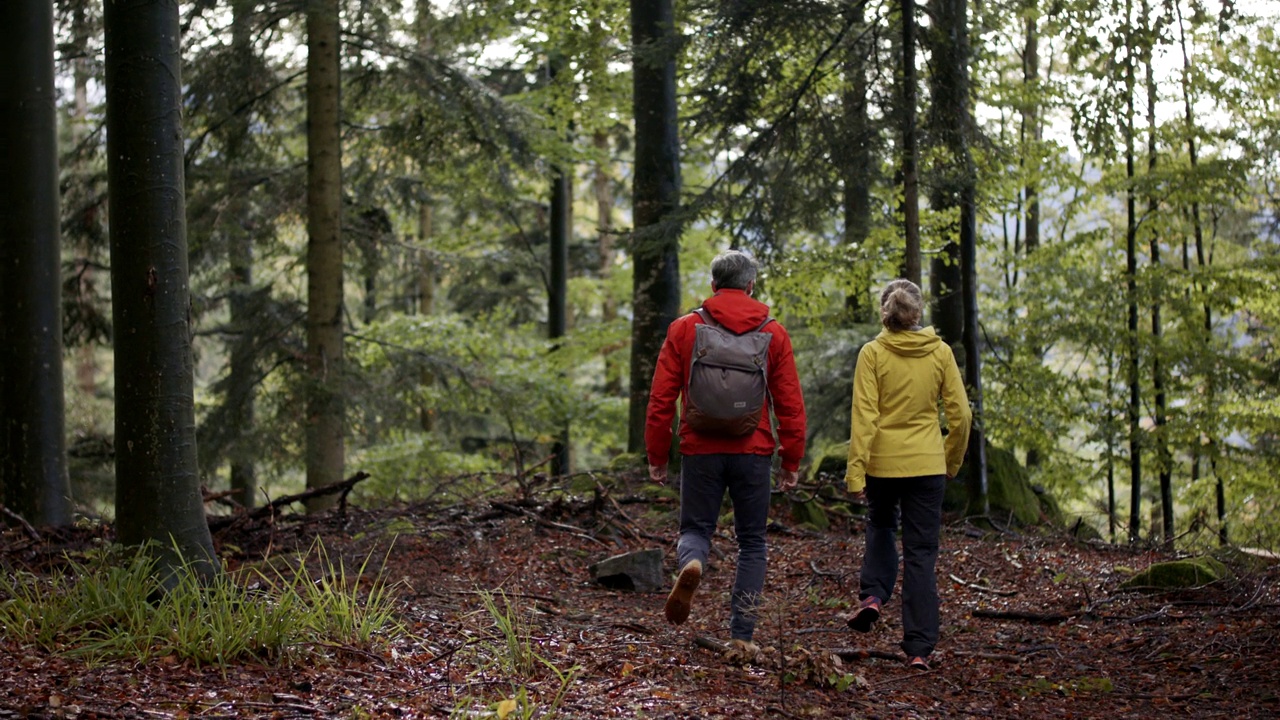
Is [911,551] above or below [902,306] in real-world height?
below

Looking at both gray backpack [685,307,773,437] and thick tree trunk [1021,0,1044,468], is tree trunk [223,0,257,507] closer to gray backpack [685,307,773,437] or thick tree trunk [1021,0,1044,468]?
gray backpack [685,307,773,437]

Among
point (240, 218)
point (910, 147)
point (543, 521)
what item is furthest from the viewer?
point (240, 218)

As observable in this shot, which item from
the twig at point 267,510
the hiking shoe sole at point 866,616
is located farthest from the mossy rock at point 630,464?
the hiking shoe sole at point 866,616

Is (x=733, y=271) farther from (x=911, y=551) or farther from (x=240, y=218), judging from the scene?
(x=240, y=218)

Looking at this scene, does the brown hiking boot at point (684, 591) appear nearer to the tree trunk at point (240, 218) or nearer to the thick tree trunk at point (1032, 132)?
the thick tree trunk at point (1032, 132)

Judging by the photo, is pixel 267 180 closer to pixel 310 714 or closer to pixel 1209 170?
pixel 310 714

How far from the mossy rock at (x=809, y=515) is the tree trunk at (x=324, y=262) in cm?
476

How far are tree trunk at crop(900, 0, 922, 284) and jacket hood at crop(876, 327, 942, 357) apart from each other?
2.42 meters

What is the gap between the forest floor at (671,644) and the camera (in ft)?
12.9

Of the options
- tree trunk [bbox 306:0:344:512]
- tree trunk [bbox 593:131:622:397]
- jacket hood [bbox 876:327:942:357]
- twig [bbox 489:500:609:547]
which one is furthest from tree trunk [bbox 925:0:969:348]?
tree trunk [bbox 593:131:622:397]

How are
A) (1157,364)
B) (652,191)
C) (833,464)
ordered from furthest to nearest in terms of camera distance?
(1157,364) < (652,191) < (833,464)

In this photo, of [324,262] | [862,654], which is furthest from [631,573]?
[324,262]

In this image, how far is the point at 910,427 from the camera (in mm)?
5270

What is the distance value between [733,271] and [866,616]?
2106 mm
